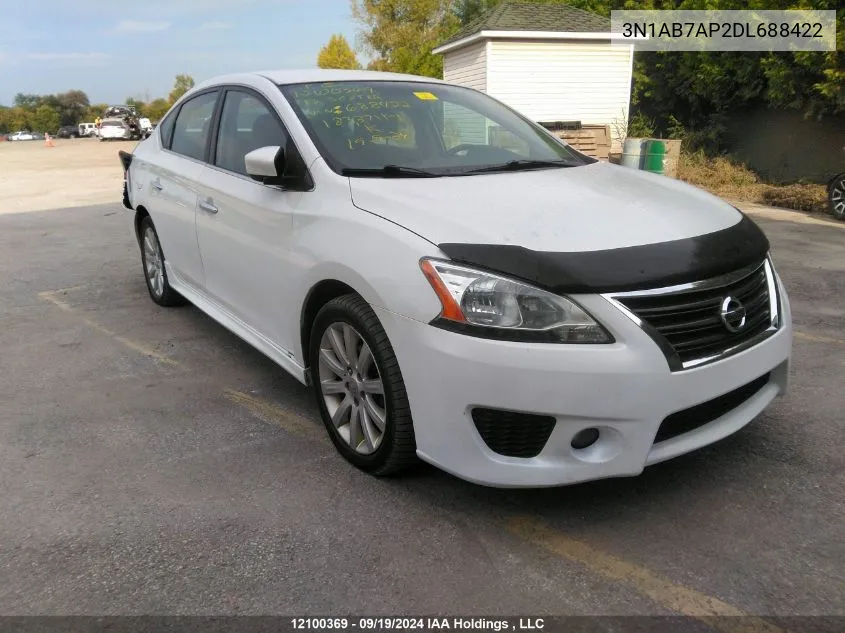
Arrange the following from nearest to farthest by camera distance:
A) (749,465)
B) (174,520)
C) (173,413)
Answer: (174,520) → (749,465) → (173,413)

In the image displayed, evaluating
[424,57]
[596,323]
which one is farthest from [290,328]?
[424,57]

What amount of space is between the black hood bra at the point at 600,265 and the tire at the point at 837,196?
8.39m

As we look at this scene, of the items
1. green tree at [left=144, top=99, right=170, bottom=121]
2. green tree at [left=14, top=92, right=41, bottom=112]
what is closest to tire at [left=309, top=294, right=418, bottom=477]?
green tree at [left=144, top=99, right=170, bottom=121]

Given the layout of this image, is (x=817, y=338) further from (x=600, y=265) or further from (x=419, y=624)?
(x=419, y=624)

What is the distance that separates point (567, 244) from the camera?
241 cm

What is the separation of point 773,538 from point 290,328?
7.12ft

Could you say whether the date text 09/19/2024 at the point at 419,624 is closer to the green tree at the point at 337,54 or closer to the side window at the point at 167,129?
the side window at the point at 167,129

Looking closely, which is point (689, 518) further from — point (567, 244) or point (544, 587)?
point (567, 244)

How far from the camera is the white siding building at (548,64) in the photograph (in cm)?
1591

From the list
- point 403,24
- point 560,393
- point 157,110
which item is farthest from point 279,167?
point 157,110

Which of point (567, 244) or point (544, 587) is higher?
point (567, 244)

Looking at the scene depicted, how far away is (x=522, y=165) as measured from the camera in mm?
3430

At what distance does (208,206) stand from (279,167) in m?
1.01

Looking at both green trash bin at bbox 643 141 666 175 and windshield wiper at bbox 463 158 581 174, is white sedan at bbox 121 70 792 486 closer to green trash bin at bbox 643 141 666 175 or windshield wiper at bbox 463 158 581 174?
windshield wiper at bbox 463 158 581 174
